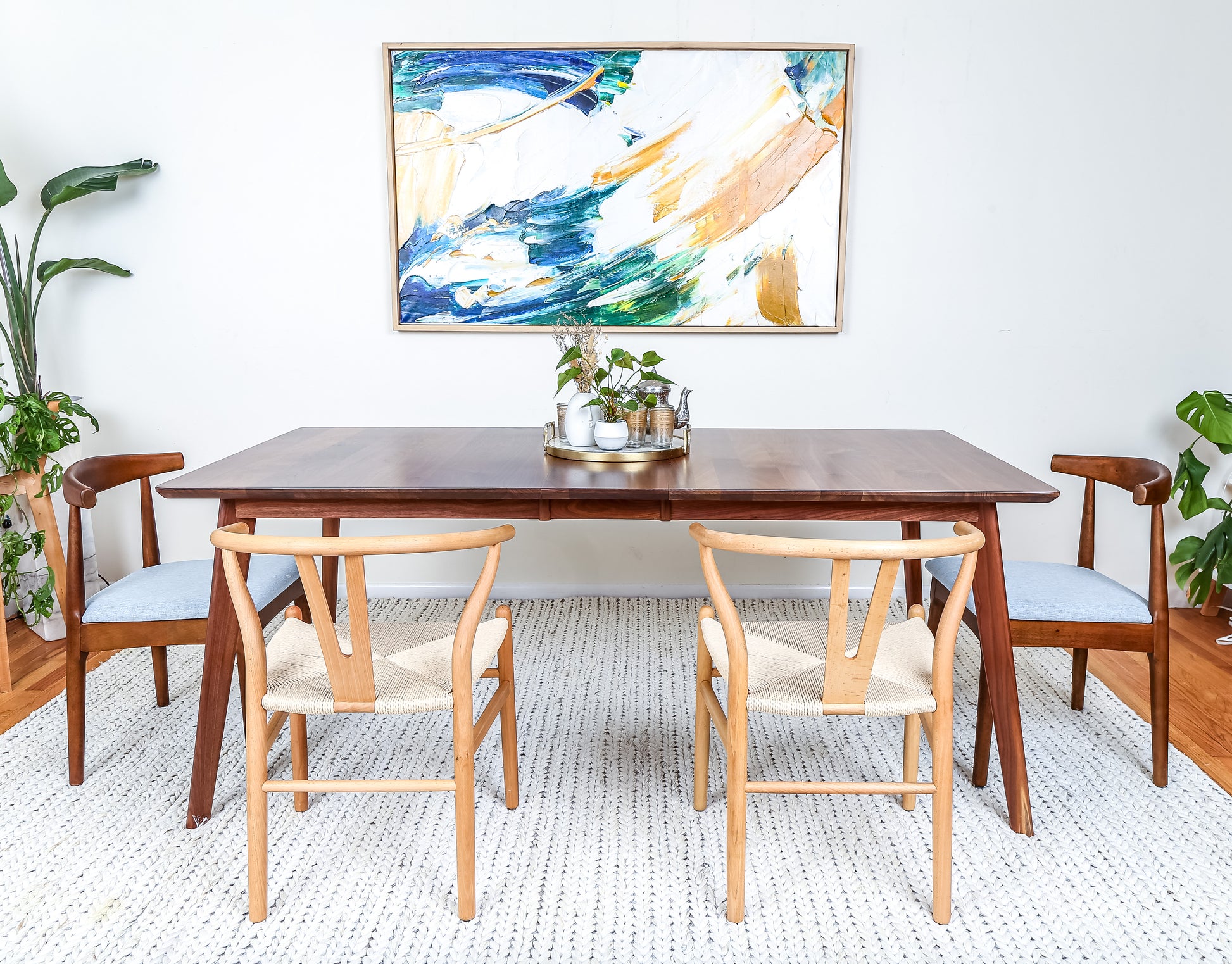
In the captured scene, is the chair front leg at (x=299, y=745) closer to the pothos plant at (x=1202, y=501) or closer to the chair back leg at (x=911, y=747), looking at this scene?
the chair back leg at (x=911, y=747)

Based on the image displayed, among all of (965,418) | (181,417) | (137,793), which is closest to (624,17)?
(965,418)

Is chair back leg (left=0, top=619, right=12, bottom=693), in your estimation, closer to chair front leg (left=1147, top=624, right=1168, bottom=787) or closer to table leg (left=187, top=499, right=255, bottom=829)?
table leg (left=187, top=499, right=255, bottom=829)

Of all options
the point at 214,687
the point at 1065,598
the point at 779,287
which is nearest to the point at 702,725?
the point at 1065,598

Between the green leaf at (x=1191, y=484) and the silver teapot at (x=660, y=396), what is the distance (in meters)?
1.91

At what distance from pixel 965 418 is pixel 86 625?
2.97m

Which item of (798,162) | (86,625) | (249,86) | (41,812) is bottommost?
(41,812)

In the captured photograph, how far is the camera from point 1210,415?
2900mm

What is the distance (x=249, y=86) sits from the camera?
10.1 feet

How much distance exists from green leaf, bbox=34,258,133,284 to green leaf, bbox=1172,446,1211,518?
3.91 meters

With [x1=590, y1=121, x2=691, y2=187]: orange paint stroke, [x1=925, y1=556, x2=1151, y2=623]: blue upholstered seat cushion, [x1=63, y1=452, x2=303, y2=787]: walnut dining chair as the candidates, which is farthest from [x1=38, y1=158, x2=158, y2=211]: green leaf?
[x1=925, y1=556, x2=1151, y2=623]: blue upholstered seat cushion

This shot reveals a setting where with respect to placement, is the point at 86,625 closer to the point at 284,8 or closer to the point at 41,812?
the point at 41,812

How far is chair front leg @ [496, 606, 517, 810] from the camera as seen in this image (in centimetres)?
180

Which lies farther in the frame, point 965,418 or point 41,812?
point 965,418

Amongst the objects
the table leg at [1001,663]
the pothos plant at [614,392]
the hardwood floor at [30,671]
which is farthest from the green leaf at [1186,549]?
the hardwood floor at [30,671]
